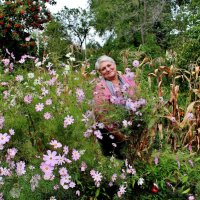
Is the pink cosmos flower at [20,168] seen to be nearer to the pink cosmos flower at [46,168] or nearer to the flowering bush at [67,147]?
the flowering bush at [67,147]

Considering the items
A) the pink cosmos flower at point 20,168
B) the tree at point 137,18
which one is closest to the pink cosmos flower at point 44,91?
the pink cosmos flower at point 20,168

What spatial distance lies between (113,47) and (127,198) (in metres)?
22.8

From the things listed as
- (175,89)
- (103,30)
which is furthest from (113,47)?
(175,89)

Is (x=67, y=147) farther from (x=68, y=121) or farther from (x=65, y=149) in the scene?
(x=68, y=121)

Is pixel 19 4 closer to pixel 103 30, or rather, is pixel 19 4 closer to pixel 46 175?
pixel 46 175

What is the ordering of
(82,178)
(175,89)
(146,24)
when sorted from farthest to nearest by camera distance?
(146,24)
(175,89)
(82,178)

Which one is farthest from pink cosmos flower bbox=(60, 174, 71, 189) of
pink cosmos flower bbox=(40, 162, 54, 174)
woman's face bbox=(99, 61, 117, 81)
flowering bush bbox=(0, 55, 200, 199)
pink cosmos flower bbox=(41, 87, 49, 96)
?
woman's face bbox=(99, 61, 117, 81)

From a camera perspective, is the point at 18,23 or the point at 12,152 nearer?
the point at 12,152

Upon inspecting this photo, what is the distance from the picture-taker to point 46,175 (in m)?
2.87

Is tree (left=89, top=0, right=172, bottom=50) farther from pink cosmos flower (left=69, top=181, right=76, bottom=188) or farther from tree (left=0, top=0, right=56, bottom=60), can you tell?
pink cosmos flower (left=69, top=181, right=76, bottom=188)

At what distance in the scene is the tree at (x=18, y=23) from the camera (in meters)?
12.9

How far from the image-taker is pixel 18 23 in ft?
43.0

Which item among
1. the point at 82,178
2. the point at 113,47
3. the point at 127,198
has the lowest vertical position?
the point at 127,198

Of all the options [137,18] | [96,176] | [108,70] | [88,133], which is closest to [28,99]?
[88,133]
